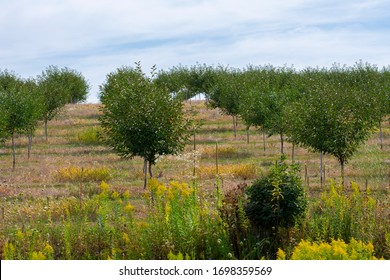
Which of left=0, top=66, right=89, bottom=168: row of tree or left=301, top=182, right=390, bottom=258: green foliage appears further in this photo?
left=0, top=66, right=89, bottom=168: row of tree

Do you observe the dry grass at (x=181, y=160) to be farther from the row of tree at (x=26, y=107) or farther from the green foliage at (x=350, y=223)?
the green foliage at (x=350, y=223)

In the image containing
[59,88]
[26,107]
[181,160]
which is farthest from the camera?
[59,88]

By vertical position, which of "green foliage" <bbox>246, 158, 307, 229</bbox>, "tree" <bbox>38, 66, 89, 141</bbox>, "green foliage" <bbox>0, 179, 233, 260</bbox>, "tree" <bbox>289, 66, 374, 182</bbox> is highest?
"tree" <bbox>38, 66, 89, 141</bbox>

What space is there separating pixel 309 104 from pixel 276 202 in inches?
632

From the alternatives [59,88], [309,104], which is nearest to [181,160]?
[309,104]

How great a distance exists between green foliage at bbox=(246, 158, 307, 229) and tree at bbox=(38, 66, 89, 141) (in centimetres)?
3612

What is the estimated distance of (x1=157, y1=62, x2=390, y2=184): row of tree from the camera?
24328 millimetres

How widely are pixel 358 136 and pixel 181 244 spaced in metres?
15.8

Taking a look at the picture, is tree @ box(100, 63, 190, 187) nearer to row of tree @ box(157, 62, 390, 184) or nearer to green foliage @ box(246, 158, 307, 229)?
row of tree @ box(157, 62, 390, 184)

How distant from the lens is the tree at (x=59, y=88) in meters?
47.4

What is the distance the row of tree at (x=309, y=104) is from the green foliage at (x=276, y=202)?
12.8 metres

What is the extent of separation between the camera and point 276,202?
11.0 meters

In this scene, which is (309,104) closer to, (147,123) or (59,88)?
(147,123)

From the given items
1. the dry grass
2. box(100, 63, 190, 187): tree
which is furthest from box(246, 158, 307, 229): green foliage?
box(100, 63, 190, 187): tree
